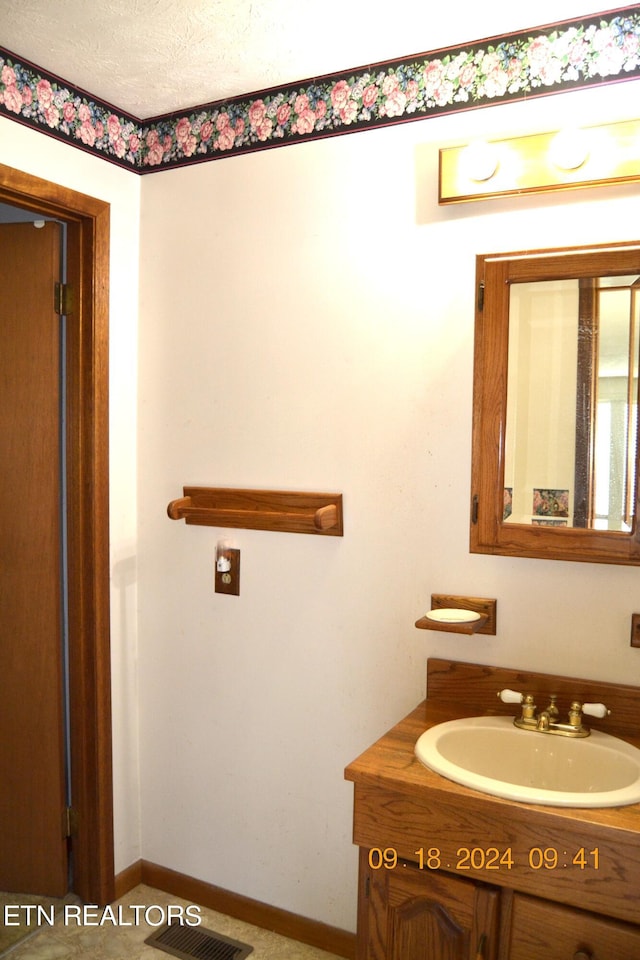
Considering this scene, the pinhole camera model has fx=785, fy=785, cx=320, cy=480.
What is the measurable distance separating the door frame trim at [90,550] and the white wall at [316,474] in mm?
158

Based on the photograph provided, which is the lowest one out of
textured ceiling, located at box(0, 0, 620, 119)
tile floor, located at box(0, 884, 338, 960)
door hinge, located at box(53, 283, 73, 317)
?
tile floor, located at box(0, 884, 338, 960)

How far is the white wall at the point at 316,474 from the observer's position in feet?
6.12

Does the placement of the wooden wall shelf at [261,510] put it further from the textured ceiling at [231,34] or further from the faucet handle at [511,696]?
the textured ceiling at [231,34]

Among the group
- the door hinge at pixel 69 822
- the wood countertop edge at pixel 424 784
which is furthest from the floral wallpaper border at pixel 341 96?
the door hinge at pixel 69 822

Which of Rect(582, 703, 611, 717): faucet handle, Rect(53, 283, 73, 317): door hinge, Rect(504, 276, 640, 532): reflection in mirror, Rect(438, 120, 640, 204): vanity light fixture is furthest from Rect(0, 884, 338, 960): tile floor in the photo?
Rect(438, 120, 640, 204): vanity light fixture

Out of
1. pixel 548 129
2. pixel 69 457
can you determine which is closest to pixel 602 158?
pixel 548 129

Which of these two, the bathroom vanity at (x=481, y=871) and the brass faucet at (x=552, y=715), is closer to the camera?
the bathroom vanity at (x=481, y=871)

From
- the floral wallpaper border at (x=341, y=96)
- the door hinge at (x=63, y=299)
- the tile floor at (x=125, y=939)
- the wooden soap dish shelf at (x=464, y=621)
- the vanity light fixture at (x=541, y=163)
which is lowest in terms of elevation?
the tile floor at (x=125, y=939)

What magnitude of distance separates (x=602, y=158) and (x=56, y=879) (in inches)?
96.9

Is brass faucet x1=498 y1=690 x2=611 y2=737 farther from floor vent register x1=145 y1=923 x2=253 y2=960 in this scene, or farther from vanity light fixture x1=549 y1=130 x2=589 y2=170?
vanity light fixture x1=549 y1=130 x2=589 y2=170

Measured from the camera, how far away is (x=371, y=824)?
1.56m

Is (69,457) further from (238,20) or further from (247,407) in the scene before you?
(238,20)

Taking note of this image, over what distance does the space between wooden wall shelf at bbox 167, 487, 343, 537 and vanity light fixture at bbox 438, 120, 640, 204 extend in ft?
2.69

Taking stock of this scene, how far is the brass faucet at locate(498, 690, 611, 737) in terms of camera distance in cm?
169
